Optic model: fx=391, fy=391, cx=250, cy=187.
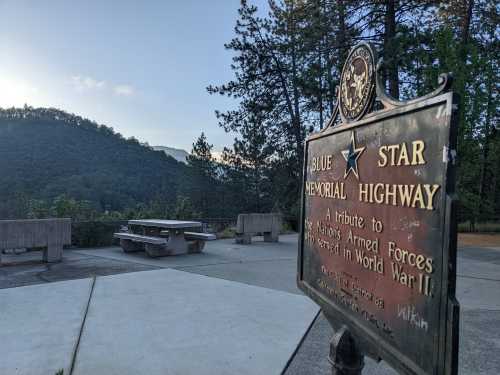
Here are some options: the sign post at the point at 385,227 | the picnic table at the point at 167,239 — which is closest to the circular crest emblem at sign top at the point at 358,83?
the sign post at the point at 385,227

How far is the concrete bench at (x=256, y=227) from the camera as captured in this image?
10.6 m

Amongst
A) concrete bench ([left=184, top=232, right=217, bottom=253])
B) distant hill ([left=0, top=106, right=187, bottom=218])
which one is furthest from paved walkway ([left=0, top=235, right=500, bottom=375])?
distant hill ([left=0, top=106, right=187, bottom=218])

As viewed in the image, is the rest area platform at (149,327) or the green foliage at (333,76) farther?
the green foliage at (333,76)

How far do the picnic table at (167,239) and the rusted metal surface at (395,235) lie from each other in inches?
242

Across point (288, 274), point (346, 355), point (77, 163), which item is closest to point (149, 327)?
point (346, 355)

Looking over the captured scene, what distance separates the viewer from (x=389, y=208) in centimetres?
154

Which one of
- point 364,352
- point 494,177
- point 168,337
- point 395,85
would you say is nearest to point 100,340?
point 168,337

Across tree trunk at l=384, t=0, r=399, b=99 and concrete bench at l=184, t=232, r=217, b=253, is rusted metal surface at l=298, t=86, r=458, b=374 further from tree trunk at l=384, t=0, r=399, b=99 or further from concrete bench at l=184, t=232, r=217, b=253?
tree trunk at l=384, t=0, r=399, b=99

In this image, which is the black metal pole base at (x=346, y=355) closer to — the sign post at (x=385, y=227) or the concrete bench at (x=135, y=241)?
the sign post at (x=385, y=227)

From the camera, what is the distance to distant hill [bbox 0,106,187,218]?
99.8 feet

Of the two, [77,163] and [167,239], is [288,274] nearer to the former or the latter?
[167,239]

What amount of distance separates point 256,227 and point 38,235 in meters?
5.54

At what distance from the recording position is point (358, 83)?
6.34 feet

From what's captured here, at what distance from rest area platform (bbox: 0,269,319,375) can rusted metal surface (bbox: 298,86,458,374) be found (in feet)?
4.75
